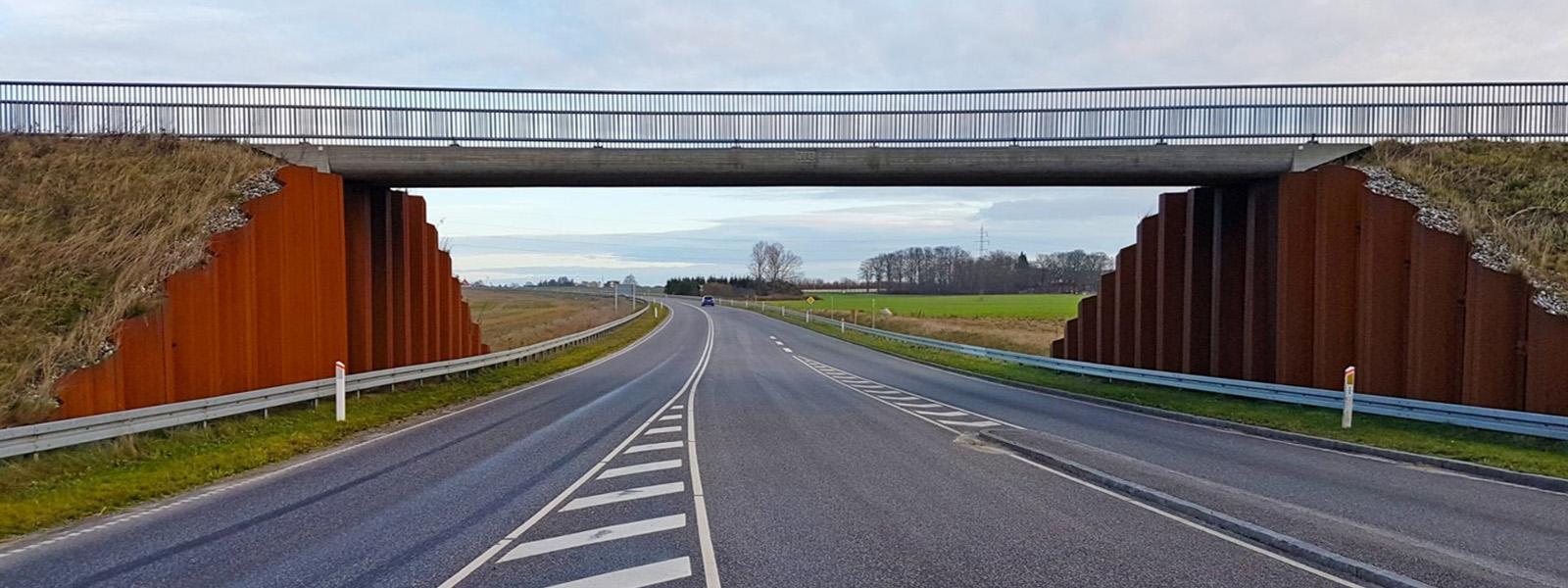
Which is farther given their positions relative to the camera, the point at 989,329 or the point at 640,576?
the point at 989,329

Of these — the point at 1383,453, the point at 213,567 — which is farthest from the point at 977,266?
the point at 213,567

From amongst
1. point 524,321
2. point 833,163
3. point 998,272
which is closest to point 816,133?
point 833,163

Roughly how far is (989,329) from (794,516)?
46988mm

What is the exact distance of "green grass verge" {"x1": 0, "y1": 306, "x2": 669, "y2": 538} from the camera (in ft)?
29.8

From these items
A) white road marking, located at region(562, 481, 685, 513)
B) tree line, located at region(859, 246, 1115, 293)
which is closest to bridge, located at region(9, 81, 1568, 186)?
white road marking, located at region(562, 481, 685, 513)

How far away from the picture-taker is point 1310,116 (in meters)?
19.8

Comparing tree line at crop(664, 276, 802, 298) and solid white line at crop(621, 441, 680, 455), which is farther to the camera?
tree line at crop(664, 276, 802, 298)

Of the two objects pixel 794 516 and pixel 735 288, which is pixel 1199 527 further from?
pixel 735 288

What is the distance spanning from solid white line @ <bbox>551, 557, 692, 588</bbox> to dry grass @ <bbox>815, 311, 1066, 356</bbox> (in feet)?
94.6

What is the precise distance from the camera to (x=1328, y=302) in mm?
17250

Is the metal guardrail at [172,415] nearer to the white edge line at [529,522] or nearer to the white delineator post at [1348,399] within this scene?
the white edge line at [529,522]

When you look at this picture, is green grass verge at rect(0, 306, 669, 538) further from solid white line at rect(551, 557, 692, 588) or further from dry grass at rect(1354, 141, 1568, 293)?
dry grass at rect(1354, 141, 1568, 293)

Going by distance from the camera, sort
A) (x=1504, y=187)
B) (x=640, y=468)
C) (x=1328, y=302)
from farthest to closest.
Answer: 1. (x=1504, y=187)
2. (x=1328, y=302)
3. (x=640, y=468)

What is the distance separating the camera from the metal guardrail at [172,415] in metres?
10.6
